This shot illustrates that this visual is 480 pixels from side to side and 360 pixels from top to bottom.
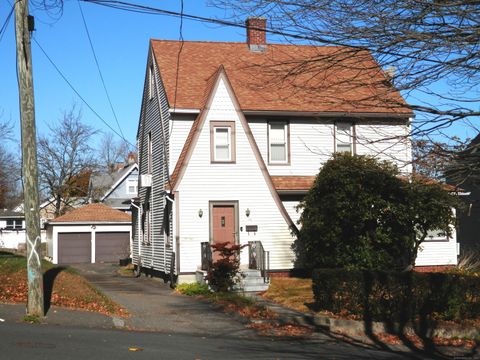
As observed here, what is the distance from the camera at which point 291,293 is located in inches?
800

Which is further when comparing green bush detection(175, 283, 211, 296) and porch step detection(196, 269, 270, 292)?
porch step detection(196, 269, 270, 292)

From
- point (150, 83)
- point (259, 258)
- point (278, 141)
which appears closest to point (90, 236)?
point (150, 83)

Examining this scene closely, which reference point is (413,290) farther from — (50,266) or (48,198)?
(48,198)

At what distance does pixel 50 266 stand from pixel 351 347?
946 centimetres

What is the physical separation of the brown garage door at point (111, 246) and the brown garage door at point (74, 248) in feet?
2.14

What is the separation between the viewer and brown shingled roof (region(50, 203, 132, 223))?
42.7 m

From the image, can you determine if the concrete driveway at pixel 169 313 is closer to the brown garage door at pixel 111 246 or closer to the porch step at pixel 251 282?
the porch step at pixel 251 282

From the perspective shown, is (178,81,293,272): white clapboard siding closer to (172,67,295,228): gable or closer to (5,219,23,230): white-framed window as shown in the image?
(172,67,295,228): gable

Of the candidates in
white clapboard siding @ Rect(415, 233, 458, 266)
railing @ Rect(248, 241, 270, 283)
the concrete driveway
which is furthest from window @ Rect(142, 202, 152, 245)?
white clapboard siding @ Rect(415, 233, 458, 266)

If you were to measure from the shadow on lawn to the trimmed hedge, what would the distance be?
6.41m

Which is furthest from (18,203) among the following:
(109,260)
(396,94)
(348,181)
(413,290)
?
(396,94)

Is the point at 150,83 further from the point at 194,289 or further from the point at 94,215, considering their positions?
the point at 94,215

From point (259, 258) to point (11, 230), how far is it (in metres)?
49.9

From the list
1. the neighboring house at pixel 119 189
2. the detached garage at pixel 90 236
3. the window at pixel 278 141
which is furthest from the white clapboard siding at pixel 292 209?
the neighboring house at pixel 119 189
